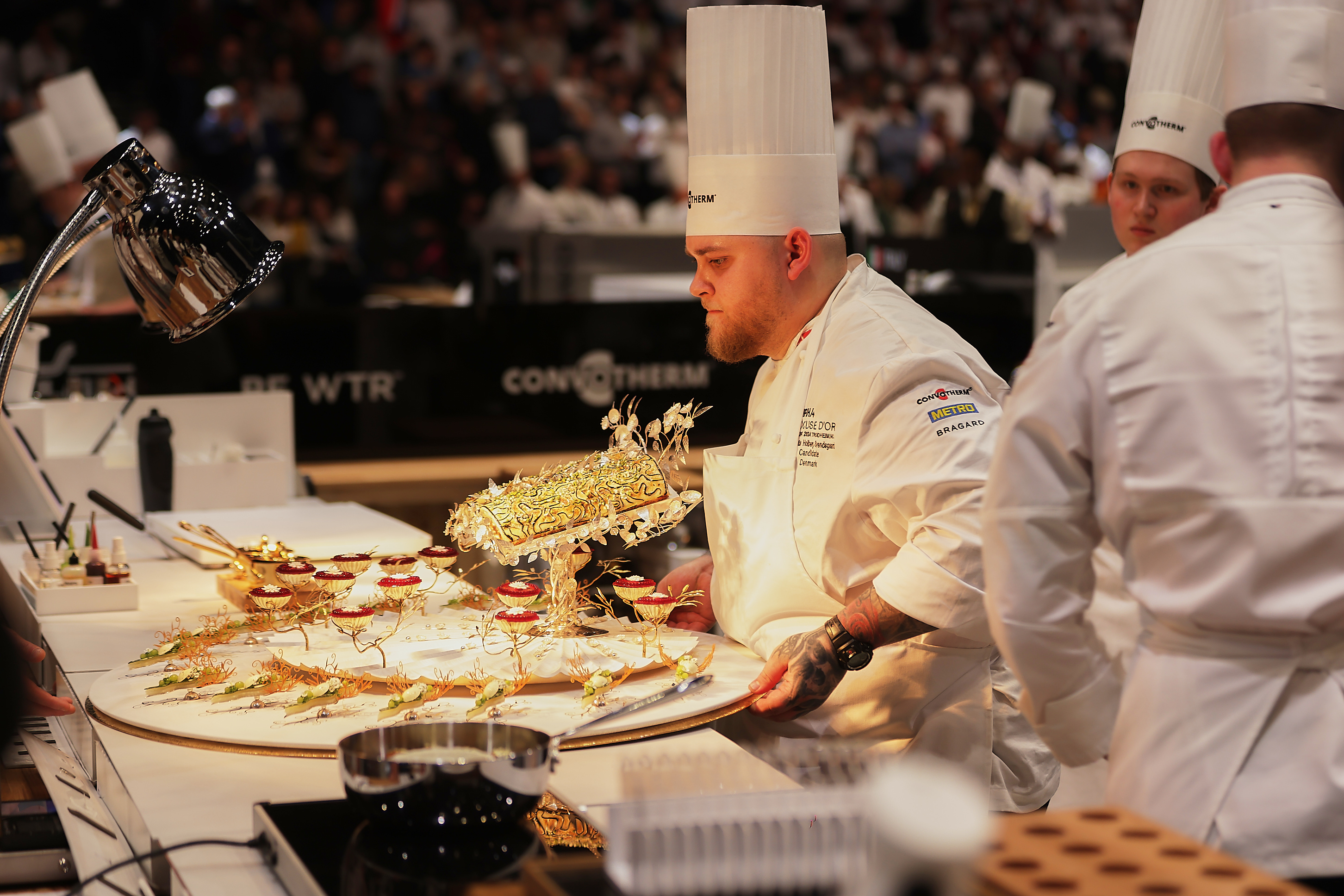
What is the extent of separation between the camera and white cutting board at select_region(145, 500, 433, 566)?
2.67 m

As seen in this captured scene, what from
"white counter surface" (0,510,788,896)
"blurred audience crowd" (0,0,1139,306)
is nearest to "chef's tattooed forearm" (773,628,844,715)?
"white counter surface" (0,510,788,896)

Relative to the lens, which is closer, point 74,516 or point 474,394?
point 74,516

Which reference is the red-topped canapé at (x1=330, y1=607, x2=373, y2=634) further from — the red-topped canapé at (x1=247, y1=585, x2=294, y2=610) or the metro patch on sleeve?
the metro patch on sleeve

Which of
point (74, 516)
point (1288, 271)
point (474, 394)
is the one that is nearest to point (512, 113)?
point (474, 394)

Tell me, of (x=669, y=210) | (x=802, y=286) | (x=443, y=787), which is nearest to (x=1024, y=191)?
(x=669, y=210)

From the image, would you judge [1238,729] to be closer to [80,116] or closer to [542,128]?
[80,116]

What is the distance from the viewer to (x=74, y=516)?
3141 mm

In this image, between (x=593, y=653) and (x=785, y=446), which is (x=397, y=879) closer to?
(x=593, y=653)

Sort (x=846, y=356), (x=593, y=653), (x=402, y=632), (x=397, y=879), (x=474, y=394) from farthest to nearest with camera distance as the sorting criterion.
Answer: (x=474, y=394), (x=846, y=356), (x=402, y=632), (x=593, y=653), (x=397, y=879)

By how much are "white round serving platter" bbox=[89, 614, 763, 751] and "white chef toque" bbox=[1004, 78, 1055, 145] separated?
8.62 meters

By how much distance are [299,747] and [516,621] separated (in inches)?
13.2

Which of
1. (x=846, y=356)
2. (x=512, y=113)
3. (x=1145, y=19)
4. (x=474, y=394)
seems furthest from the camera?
(x=512, y=113)

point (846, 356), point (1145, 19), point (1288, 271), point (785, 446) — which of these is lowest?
point (785, 446)

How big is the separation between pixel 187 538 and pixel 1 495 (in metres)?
0.53
